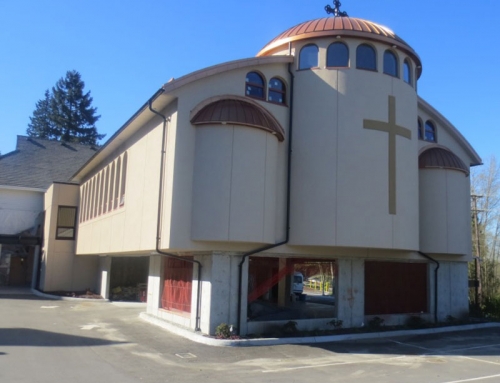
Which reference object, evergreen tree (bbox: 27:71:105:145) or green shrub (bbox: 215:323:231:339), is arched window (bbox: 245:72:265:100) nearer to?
green shrub (bbox: 215:323:231:339)

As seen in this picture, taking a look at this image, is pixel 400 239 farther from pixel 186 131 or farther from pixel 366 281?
pixel 186 131

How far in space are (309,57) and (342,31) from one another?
141 centimetres

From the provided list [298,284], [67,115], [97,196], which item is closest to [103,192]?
[97,196]

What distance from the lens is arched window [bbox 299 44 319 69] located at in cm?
1760

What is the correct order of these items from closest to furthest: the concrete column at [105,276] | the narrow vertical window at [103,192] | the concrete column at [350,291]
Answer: the concrete column at [350,291] < the narrow vertical window at [103,192] < the concrete column at [105,276]

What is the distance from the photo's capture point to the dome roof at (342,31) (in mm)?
17281

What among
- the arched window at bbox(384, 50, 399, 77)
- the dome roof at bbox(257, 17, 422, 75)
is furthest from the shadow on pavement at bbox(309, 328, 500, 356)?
the dome roof at bbox(257, 17, 422, 75)


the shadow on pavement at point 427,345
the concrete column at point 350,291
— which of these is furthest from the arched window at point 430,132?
the shadow on pavement at point 427,345

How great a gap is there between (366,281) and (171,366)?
9142mm

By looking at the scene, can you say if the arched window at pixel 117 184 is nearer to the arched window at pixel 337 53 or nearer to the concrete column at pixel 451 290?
the arched window at pixel 337 53

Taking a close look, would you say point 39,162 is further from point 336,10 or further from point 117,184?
point 336,10

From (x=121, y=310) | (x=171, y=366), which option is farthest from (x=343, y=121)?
(x=121, y=310)

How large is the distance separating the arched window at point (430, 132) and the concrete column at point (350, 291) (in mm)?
6969

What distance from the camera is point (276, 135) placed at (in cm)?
1653
